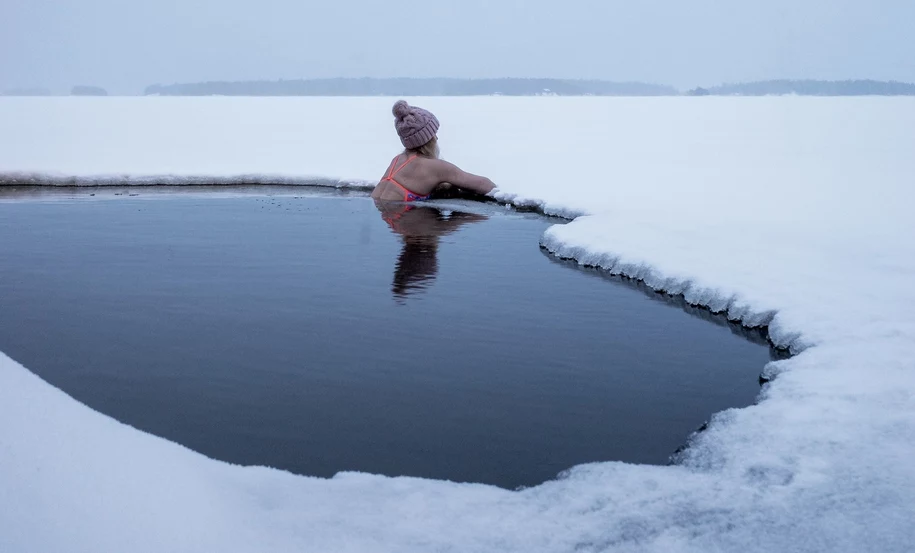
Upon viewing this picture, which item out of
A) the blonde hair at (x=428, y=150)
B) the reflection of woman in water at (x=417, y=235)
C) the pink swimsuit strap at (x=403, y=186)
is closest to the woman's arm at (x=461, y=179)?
the blonde hair at (x=428, y=150)

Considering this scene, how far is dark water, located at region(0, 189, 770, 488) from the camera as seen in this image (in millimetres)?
3898

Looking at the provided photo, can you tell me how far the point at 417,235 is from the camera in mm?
9258

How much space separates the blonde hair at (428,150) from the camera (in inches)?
468

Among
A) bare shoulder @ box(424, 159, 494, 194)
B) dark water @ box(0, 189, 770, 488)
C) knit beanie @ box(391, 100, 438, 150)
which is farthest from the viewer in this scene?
bare shoulder @ box(424, 159, 494, 194)

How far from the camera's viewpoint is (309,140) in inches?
918

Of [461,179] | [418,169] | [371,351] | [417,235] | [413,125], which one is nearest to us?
[371,351]

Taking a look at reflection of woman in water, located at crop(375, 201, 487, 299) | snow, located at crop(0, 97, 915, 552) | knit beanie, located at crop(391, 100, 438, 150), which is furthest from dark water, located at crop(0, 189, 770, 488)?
knit beanie, located at crop(391, 100, 438, 150)

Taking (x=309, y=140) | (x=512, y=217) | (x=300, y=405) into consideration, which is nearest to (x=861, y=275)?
(x=300, y=405)

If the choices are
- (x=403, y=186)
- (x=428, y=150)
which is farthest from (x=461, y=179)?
(x=403, y=186)

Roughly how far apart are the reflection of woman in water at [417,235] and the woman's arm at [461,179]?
0.60 metres

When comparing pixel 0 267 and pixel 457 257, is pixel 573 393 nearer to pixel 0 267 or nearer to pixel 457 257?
pixel 457 257

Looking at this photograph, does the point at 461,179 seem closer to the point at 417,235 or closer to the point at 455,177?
the point at 455,177

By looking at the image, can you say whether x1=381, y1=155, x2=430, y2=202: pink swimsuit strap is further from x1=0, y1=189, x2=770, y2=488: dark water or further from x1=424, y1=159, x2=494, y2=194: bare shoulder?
x1=0, y1=189, x2=770, y2=488: dark water

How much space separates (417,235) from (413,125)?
9.01 feet
